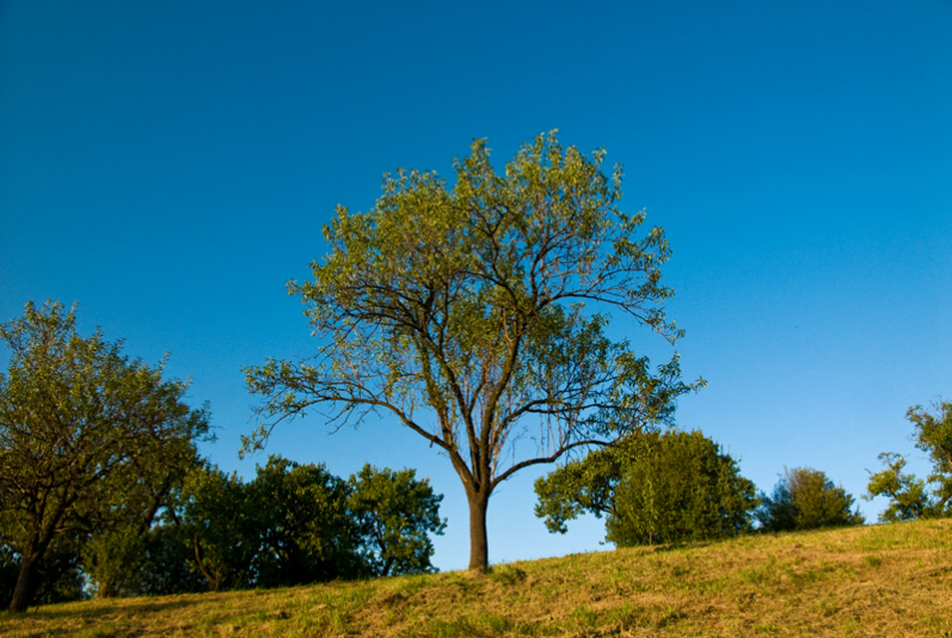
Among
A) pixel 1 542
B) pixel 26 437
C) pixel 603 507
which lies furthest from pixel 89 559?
pixel 603 507

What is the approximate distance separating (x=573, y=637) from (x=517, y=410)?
10320 mm

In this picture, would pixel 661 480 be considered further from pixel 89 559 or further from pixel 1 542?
pixel 1 542

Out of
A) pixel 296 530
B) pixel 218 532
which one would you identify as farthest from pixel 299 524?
pixel 218 532

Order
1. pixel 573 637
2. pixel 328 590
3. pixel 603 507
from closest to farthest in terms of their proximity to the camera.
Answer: pixel 573 637 → pixel 328 590 → pixel 603 507

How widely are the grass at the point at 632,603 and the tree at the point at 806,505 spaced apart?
4509cm

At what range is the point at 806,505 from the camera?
195 feet

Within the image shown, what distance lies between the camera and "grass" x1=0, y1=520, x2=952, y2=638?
35.2 ft

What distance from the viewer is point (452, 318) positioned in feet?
69.0

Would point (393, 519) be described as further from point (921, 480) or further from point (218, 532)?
point (921, 480)

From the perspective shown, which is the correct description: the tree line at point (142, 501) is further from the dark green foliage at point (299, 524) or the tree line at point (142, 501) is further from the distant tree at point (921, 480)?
the distant tree at point (921, 480)

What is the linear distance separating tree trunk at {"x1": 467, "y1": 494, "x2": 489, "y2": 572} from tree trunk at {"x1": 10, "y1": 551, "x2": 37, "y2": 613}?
1784cm

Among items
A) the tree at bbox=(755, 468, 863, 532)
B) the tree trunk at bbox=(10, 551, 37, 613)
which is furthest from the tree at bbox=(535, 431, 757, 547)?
the tree trunk at bbox=(10, 551, 37, 613)

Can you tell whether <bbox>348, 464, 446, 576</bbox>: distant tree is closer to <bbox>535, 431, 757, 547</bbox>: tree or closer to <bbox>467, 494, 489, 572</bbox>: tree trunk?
<bbox>535, 431, 757, 547</bbox>: tree

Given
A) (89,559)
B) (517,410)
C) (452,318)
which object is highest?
(452,318)
